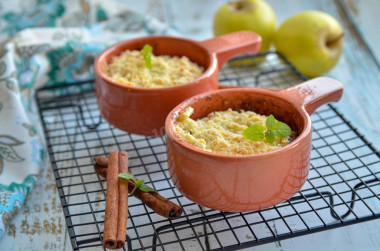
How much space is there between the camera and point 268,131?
113 cm

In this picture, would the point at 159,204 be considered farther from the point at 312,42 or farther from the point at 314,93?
the point at 312,42

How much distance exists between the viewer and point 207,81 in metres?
1.41

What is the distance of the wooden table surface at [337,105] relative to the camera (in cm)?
124

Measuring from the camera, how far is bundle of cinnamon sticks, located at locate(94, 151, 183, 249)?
1.03m

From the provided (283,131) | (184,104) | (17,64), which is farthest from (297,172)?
(17,64)

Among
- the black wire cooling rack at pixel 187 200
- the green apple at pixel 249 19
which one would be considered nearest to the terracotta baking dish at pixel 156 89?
the black wire cooling rack at pixel 187 200

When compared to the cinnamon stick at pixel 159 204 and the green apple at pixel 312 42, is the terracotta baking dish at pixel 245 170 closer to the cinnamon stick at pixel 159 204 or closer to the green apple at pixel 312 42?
the cinnamon stick at pixel 159 204

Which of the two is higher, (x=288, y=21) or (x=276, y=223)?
(x=288, y=21)

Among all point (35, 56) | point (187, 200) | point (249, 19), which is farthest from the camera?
point (249, 19)

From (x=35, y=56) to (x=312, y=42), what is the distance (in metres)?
0.99

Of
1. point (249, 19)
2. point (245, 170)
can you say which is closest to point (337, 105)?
point (249, 19)

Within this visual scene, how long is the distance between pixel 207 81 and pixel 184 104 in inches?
6.9

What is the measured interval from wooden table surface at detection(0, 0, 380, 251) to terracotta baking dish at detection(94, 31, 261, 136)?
0.30 m

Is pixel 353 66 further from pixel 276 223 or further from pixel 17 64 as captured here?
pixel 17 64
